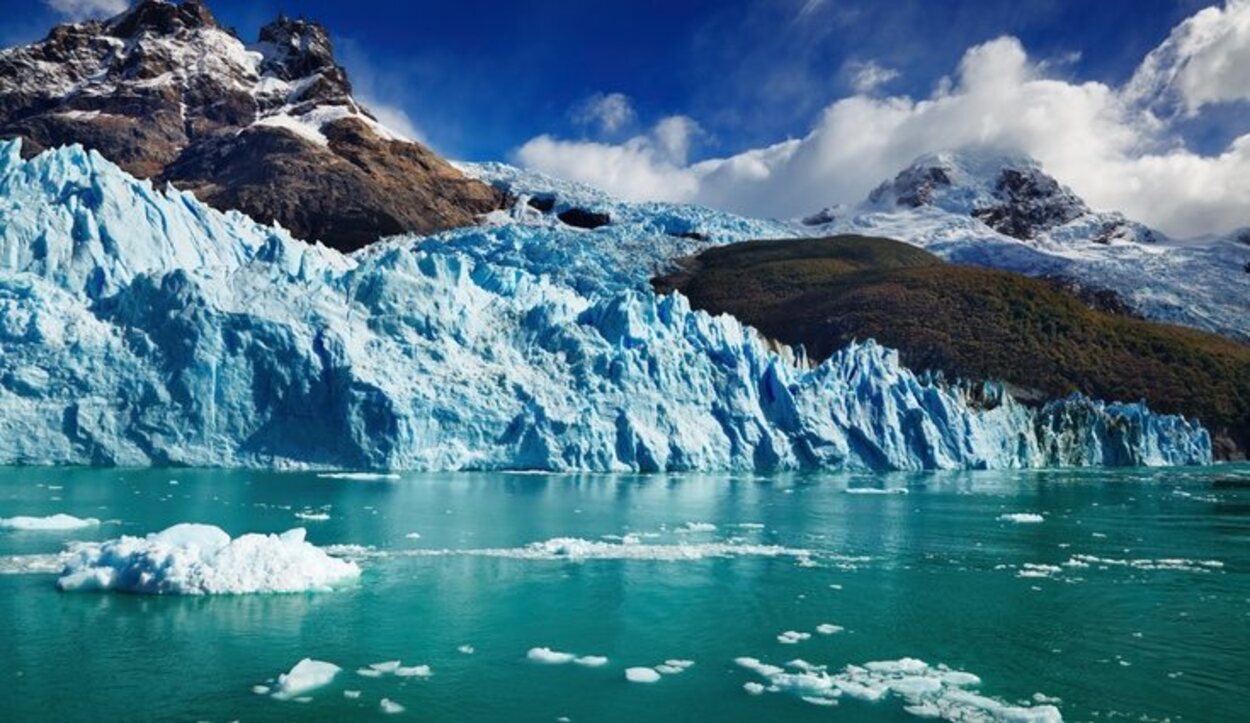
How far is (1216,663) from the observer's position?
10.8m

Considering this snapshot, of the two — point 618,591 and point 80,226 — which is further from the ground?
point 80,226

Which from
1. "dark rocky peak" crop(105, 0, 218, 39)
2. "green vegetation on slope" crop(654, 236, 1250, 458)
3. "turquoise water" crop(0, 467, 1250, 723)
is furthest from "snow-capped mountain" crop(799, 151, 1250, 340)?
"turquoise water" crop(0, 467, 1250, 723)

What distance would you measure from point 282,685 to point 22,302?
80.0 feet

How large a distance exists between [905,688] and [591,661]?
3033 millimetres

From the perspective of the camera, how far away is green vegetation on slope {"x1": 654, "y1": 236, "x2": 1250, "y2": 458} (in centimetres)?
7081

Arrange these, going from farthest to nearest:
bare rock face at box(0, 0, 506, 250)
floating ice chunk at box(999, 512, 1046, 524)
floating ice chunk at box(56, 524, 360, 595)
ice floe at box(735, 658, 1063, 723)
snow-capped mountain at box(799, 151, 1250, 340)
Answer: snow-capped mountain at box(799, 151, 1250, 340) < bare rock face at box(0, 0, 506, 250) < floating ice chunk at box(999, 512, 1046, 524) < floating ice chunk at box(56, 524, 360, 595) < ice floe at box(735, 658, 1063, 723)

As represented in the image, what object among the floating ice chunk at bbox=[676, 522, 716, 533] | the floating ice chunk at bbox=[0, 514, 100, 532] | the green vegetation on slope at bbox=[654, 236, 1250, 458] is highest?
the green vegetation on slope at bbox=[654, 236, 1250, 458]

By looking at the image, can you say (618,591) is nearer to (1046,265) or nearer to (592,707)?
(592,707)

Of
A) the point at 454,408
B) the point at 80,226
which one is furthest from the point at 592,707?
the point at 80,226

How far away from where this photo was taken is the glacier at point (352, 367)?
28328mm

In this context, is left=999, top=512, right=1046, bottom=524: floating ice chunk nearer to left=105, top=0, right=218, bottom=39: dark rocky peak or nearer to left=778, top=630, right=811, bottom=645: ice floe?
left=778, top=630, right=811, bottom=645: ice floe

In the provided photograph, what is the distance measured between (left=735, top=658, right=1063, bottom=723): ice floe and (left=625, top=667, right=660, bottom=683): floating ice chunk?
90 cm

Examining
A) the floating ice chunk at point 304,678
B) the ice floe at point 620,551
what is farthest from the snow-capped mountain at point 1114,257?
the floating ice chunk at point 304,678

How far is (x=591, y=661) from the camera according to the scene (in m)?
10.1
